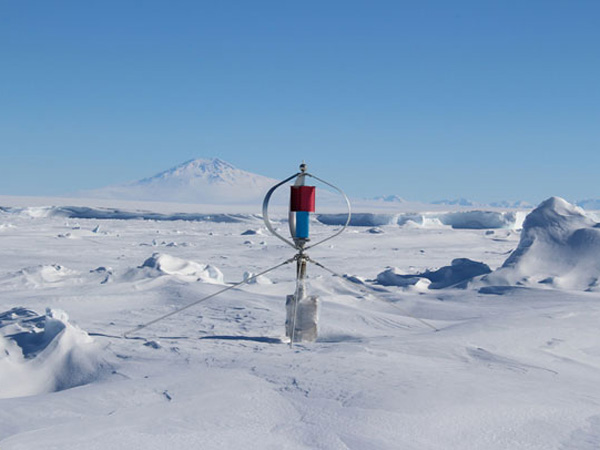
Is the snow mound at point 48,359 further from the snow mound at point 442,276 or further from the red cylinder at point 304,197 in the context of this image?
the snow mound at point 442,276

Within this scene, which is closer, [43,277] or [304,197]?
[304,197]

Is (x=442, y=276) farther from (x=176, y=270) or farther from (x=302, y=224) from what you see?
(x=302, y=224)

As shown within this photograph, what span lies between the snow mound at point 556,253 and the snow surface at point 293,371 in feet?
1.94

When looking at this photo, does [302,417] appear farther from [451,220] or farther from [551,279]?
[451,220]

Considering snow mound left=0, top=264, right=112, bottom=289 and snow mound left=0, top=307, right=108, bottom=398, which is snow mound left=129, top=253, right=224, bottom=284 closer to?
snow mound left=0, top=264, right=112, bottom=289

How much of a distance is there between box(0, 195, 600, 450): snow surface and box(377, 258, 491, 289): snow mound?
116 centimetres

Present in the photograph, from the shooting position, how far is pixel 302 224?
12.7ft

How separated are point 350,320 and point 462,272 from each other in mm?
3417

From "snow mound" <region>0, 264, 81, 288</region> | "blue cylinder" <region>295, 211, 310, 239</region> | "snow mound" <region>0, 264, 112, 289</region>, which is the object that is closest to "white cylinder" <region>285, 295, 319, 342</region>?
"blue cylinder" <region>295, 211, 310, 239</region>

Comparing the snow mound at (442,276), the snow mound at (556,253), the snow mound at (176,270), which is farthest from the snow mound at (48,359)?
the snow mound at (556,253)

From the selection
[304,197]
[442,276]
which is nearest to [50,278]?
[304,197]

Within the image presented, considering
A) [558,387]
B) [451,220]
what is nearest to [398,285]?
[558,387]

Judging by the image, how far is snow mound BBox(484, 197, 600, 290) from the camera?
6.87 m

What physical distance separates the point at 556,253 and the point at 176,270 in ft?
14.1
